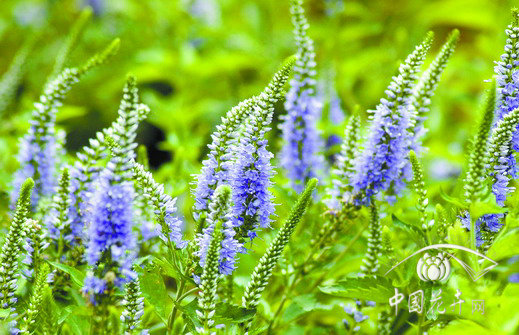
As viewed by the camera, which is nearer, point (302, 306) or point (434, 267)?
point (434, 267)

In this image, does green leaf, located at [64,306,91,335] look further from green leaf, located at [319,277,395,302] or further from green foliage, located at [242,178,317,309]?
green leaf, located at [319,277,395,302]

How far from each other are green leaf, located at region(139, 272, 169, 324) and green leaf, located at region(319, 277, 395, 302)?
608mm

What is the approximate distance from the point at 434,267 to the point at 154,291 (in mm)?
1053

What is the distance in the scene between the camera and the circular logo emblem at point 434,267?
199 cm

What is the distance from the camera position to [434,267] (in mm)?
1992

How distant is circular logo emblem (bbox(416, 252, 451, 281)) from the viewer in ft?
6.54

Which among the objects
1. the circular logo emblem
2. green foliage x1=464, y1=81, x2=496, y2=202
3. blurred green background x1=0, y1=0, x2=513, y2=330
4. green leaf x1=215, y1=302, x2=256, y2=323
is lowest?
green leaf x1=215, y1=302, x2=256, y2=323

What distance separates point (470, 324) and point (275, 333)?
991 mm

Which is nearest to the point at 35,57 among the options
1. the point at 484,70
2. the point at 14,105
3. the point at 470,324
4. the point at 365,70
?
the point at 14,105

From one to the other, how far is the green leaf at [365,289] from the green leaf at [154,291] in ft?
Result: 1.99

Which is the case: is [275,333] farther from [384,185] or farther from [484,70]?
[484,70]

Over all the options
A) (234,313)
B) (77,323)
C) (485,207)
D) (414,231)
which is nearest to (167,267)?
(234,313)

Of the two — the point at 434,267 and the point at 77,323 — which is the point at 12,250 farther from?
the point at 434,267
